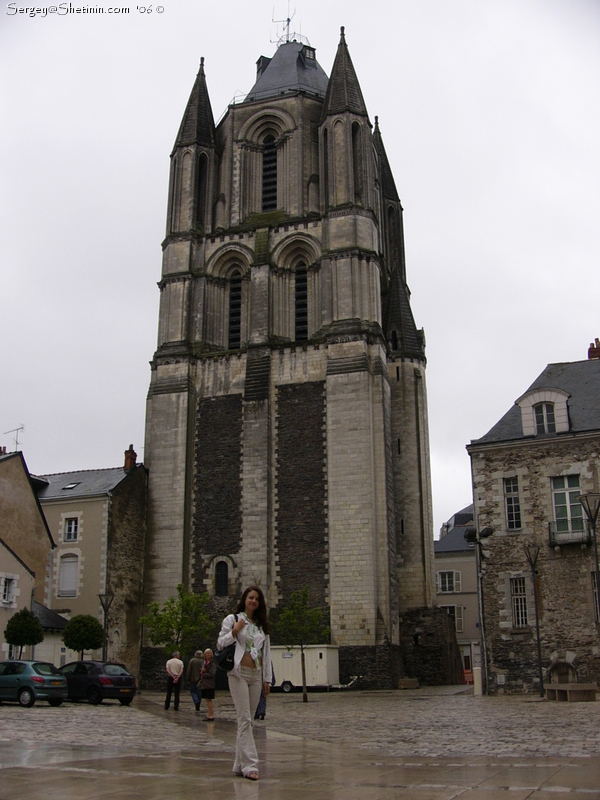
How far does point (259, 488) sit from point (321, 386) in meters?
4.91

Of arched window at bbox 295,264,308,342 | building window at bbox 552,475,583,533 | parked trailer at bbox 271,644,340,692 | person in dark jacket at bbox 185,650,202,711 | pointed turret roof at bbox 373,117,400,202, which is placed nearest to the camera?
person in dark jacket at bbox 185,650,202,711

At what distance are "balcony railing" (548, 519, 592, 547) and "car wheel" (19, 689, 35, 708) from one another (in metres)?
14.4

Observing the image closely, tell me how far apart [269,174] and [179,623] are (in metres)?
22.9

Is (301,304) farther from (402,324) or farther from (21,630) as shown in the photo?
(21,630)

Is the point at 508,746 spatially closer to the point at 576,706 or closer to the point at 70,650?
the point at 576,706

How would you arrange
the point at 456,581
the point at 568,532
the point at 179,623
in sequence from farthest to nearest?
the point at 456,581, the point at 179,623, the point at 568,532

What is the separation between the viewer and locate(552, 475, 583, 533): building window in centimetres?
2500

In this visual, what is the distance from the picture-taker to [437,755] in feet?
29.5

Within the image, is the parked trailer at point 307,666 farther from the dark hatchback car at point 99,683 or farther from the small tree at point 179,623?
the dark hatchback car at point 99,683

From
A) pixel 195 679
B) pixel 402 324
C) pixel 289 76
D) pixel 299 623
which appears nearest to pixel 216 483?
pixel 299 623

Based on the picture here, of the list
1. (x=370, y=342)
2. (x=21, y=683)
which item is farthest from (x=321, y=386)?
(x=21, y=683)

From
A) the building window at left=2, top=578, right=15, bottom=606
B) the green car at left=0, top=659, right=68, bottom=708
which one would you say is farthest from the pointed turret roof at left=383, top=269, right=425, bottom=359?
the green car at left=0, top=659, right=68, bottom=708

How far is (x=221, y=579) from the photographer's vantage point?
35.1 meters

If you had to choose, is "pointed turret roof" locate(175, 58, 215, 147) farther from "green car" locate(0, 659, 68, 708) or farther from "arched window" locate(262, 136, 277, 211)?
"green car" locate(0, 659, 68, 708)
